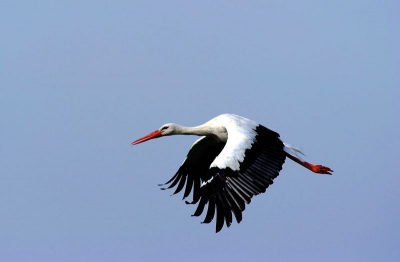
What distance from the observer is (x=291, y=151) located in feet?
50.3

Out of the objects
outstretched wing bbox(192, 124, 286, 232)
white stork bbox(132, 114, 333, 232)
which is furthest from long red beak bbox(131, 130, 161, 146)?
outstretched wing bbox(192, 124, 286, 232)

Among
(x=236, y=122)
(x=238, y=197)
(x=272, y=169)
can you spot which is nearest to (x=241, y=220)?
(x=238, y=197)

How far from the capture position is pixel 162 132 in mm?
16406

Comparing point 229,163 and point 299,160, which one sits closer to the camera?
point 229,163

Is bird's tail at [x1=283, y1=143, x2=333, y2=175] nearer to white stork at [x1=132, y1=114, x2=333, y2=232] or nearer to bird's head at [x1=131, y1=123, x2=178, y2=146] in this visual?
white stork at [x1=132, y1=114, x2=333, y2=232]

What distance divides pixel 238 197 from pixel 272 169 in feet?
3.53

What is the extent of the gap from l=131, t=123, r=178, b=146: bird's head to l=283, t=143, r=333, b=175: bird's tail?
82.2 inches

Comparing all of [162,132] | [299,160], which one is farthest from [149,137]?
[299,160]

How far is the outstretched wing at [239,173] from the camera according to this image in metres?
13.1

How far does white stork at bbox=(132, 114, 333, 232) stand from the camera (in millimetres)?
13164

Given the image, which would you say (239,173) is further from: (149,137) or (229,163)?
(149,137)

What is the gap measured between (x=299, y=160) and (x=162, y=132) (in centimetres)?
253

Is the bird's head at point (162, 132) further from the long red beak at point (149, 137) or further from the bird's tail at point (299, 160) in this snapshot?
the bird's tail at point (299, 160)

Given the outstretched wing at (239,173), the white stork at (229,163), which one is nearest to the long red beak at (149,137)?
the white stork at (229,163)
